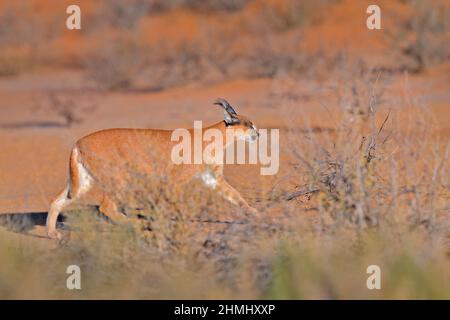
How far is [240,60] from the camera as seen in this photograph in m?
24.8

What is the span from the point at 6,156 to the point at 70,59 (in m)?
14.5

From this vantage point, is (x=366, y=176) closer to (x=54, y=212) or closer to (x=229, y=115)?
(x=229, y=115)

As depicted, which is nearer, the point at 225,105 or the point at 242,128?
the point at 225,105

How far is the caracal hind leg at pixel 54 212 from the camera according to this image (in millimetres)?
9192

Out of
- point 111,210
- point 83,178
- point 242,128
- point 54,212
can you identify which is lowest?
point 111,210

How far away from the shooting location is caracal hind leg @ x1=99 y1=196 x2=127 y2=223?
805cm

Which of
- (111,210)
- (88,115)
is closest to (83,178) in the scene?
(111,210)

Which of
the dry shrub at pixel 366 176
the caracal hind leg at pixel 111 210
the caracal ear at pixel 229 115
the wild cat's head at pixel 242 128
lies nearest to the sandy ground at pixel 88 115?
the wild cat's head at pixel 242 128

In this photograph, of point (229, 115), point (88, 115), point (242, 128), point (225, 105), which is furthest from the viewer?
point (88, 115)

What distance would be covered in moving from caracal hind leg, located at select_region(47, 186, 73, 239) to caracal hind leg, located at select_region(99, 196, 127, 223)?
1.69 feet

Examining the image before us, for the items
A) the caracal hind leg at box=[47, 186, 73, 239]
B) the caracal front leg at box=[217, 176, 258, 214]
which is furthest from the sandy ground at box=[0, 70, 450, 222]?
the caracal hind leg at box=[47, 186, 73, 239]

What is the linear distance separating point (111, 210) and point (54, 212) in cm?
83

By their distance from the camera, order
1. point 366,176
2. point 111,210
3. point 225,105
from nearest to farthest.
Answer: point 366,176 < point 111,210 < point 225,105

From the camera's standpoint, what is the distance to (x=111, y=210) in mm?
8688
